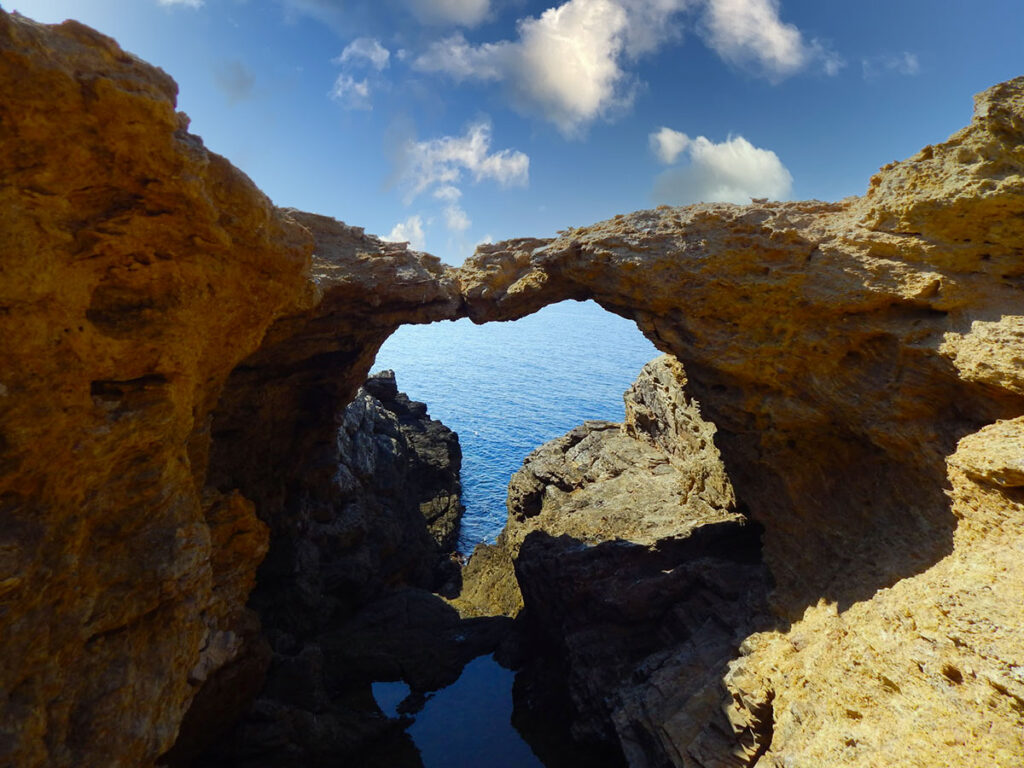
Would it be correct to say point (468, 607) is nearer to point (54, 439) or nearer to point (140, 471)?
point (140, 471)

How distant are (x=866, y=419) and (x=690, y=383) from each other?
4.62 meters

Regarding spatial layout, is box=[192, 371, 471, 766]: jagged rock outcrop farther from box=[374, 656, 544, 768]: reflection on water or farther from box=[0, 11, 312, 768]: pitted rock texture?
box=[0, 11, 312, 768]: pitted rock texture

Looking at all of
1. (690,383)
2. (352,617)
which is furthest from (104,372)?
(352,617)

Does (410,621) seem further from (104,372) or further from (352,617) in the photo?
(104,372)

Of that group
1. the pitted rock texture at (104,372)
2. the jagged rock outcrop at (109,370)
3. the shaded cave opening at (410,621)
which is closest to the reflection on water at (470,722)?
the shaded cave opening at (410,621)

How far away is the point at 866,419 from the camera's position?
10.5 meters

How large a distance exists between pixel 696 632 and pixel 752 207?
1091cm

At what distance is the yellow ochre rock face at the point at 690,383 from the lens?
18.7ft

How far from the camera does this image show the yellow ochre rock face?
569 centimetres

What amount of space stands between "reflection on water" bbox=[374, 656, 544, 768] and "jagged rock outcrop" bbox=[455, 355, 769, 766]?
794 millimetres

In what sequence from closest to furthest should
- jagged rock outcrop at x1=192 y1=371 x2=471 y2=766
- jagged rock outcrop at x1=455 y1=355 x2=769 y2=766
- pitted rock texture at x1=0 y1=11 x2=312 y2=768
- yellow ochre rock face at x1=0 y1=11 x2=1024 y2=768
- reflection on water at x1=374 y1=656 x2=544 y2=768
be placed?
pitted rock texture at x1=0 y1=11 x2=312 y2=768 → yellow ochre rock face at x1=0 y1=11 x2=1024 y2=768 → jagged rock outcrop at x1=455 y1=355 x2=769 y2=766 → jagged rock outcrop at x1=192 y1=371 x2=471 y2=766 → reflection on water at x1=374 y1=656 x2=544 y2=768

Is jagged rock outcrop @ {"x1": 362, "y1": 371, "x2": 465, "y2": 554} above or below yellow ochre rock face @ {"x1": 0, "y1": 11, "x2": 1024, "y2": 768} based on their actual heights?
below

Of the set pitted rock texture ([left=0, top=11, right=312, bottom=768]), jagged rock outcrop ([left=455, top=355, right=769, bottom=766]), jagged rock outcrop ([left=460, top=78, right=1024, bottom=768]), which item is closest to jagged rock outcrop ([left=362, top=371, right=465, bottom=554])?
jagged rock outcrop ([left=455, top=355, right=769, bottom=766])

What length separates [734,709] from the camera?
10.1 m
